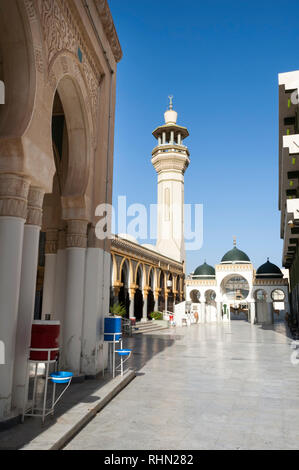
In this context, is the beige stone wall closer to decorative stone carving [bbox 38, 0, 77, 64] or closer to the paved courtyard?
decorative stone carving [bbox 38, 0, 77, 64]

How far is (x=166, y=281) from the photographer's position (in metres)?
30.1

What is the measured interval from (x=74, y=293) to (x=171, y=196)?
29.4 metres

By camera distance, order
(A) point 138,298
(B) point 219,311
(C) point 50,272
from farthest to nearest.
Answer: (B) point 219,311
(A) point 138,298
(C) point 50,272

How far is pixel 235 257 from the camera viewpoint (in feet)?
127

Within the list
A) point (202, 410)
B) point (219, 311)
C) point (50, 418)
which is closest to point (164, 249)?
point (219, 311)

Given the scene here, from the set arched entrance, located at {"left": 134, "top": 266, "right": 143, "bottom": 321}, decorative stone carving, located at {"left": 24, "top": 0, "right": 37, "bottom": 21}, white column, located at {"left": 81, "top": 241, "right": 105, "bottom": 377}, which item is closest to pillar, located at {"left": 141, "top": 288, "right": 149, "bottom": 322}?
arched entrance, located at {"left": 134, "top": 266, "right": 143, "bottom": 321}

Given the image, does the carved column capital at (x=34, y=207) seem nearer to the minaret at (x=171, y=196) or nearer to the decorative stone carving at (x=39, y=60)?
the decorative stone carving at (x=39, y=60)

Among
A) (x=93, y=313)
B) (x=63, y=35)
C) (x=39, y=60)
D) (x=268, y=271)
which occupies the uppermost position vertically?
(x=63, y=35)

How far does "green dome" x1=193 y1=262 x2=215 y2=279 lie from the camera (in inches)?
1549

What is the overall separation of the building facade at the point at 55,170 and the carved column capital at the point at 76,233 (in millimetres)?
21

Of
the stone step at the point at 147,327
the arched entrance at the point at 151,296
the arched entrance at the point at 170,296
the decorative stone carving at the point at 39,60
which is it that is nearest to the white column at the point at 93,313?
the decorative stone carving at the point at 39,60

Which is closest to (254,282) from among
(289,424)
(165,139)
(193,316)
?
(193,316)

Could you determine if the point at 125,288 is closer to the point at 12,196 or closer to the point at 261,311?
the point at 261,311
